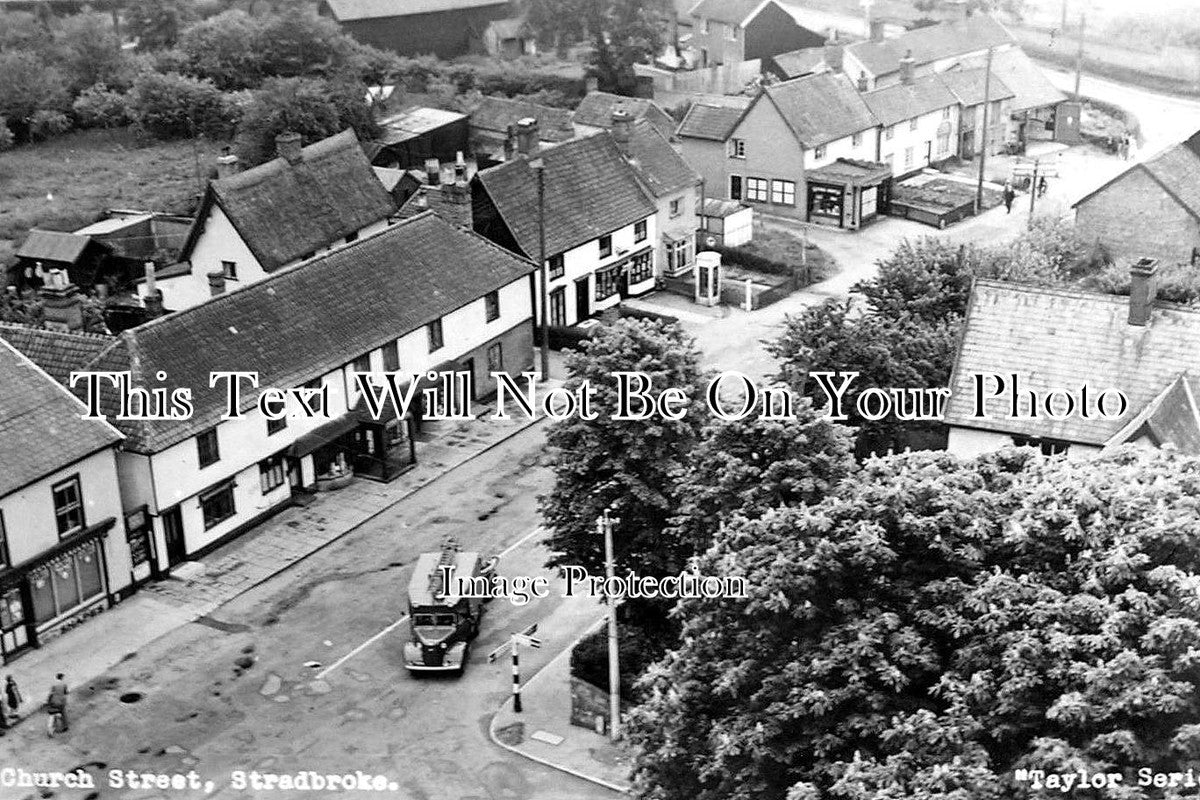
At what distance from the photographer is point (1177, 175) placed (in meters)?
71.1

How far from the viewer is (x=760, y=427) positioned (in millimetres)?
37312

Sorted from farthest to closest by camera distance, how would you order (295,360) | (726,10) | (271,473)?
1. (726,10)
2. (295,360)
3. (271,473)

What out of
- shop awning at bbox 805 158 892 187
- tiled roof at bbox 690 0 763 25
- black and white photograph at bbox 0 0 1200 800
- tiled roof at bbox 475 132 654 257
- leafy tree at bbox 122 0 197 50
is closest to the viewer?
black and white photograph at bbox 0 0 1200 800

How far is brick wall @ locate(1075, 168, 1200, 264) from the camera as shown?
230 ft

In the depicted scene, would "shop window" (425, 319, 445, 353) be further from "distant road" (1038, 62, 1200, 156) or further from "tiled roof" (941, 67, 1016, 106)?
"distant road" (1038, 62, 1200, 156)

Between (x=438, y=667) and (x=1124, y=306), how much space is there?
24.1 m

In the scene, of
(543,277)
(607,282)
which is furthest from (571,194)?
(543,277)

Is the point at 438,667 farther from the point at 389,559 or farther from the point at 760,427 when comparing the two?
the point at 760,427

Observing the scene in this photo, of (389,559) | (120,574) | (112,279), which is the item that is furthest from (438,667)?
(112,279)

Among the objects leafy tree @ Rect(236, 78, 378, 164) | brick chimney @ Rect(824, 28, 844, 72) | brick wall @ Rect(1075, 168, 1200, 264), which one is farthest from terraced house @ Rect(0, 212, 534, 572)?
brick chimney @ Rect(824, 28, 844, 72)

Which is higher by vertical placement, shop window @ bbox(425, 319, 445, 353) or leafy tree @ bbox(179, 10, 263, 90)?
leafy tree @ bbox(179, 10, 263, 90)

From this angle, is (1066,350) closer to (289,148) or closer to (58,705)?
(58,705)

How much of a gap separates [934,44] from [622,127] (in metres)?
42.1

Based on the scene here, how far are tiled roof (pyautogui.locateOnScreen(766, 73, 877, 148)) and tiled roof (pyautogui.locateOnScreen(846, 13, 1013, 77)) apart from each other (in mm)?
17641
